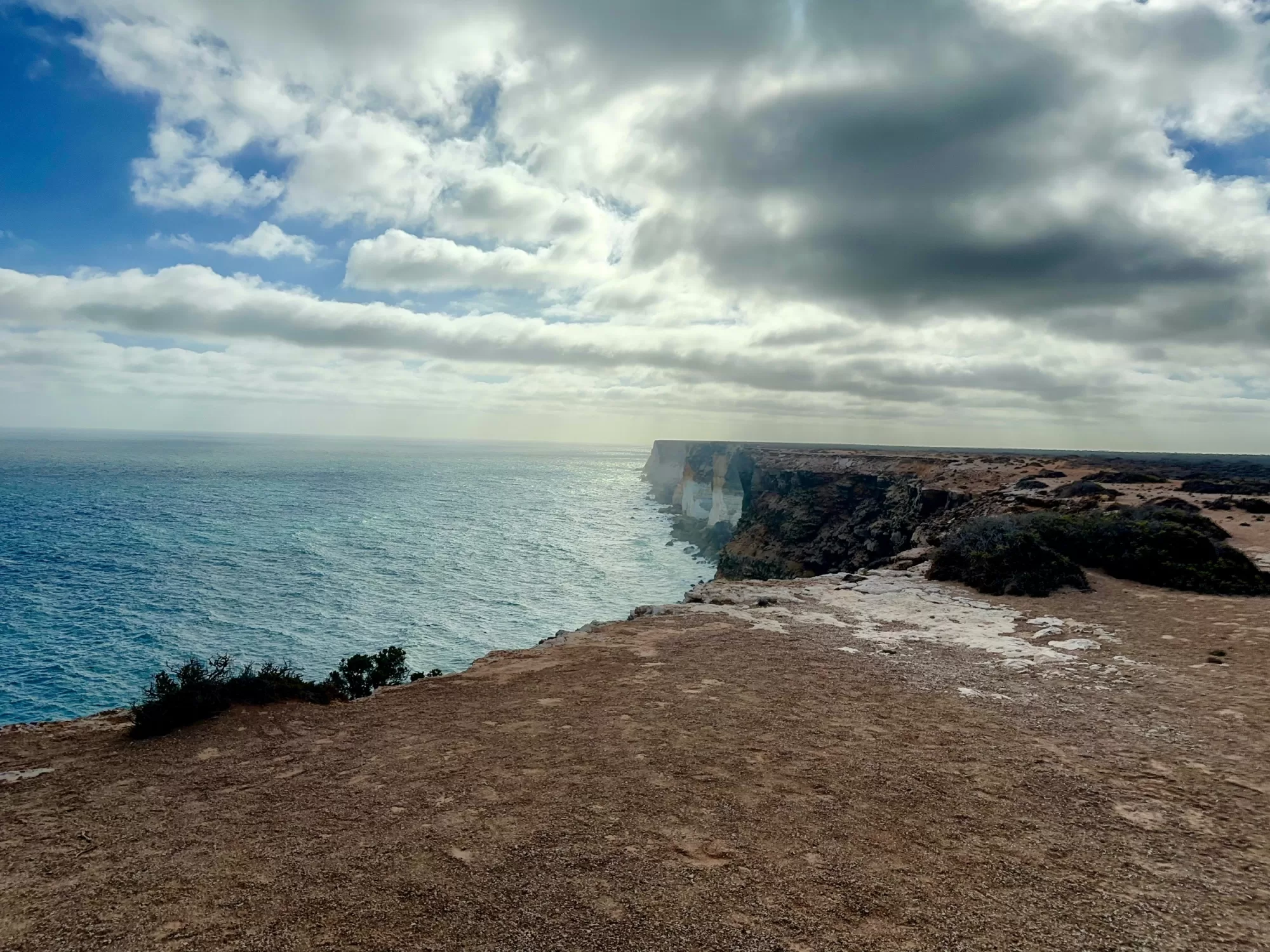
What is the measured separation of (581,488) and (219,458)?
4615 inches

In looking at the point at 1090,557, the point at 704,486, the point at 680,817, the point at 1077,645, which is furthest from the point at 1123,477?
the point at 704,486

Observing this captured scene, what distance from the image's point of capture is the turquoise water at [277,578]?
100 ft

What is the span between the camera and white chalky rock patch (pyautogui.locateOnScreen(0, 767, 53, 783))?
766cm

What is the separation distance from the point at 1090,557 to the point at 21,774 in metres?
24.5

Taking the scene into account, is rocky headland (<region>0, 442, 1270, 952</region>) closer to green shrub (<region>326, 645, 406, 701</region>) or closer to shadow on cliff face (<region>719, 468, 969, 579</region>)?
green shrub (<region>326, 645, 406, 701</region>)

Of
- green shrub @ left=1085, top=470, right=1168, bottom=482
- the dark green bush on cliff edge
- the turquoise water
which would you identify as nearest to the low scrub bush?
green shrub @ left=1085, top=470, right=1168, bottom=482

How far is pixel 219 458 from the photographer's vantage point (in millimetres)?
183750

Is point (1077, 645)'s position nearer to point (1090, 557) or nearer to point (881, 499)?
point (1090, 557)

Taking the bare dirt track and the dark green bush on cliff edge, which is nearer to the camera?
the bare dirt track

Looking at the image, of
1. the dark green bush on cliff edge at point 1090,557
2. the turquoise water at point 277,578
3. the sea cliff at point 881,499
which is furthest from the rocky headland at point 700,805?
the turquoise water at point 277,578

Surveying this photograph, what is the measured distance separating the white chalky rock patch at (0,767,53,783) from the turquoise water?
830 inches

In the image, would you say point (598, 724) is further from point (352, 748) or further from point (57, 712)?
point (57, 712)

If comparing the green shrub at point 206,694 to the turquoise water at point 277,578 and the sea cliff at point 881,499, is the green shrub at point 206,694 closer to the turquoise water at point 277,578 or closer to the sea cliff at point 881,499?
the sea cliff at point 881,499

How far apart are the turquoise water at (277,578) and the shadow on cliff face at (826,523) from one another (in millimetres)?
6940
